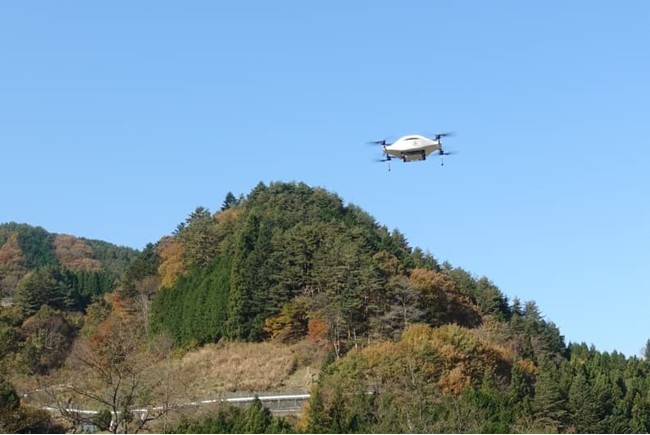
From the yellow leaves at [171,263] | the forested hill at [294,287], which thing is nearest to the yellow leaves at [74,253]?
the yellow leaves at [171,263]

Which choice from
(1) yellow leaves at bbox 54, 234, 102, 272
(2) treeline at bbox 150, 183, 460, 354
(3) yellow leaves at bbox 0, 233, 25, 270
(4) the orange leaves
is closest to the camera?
(4) the orange leaves

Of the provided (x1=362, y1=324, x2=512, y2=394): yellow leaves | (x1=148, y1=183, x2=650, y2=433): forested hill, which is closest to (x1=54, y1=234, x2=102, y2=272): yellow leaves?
(x1=148, y1=183, x2=650, y2=433): forested hill

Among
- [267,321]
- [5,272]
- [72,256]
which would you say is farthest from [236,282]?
[72,256]

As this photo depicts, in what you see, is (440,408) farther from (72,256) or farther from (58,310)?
(72,256)

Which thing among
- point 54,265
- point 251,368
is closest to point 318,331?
point 251,368

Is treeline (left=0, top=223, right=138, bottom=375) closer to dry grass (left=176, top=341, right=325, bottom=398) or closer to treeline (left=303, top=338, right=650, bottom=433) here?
dry grass (left=176, top=341, right=325, bottom=398)

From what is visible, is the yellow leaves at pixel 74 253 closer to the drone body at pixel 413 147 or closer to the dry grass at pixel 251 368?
the dry grass at pixel 251 368
